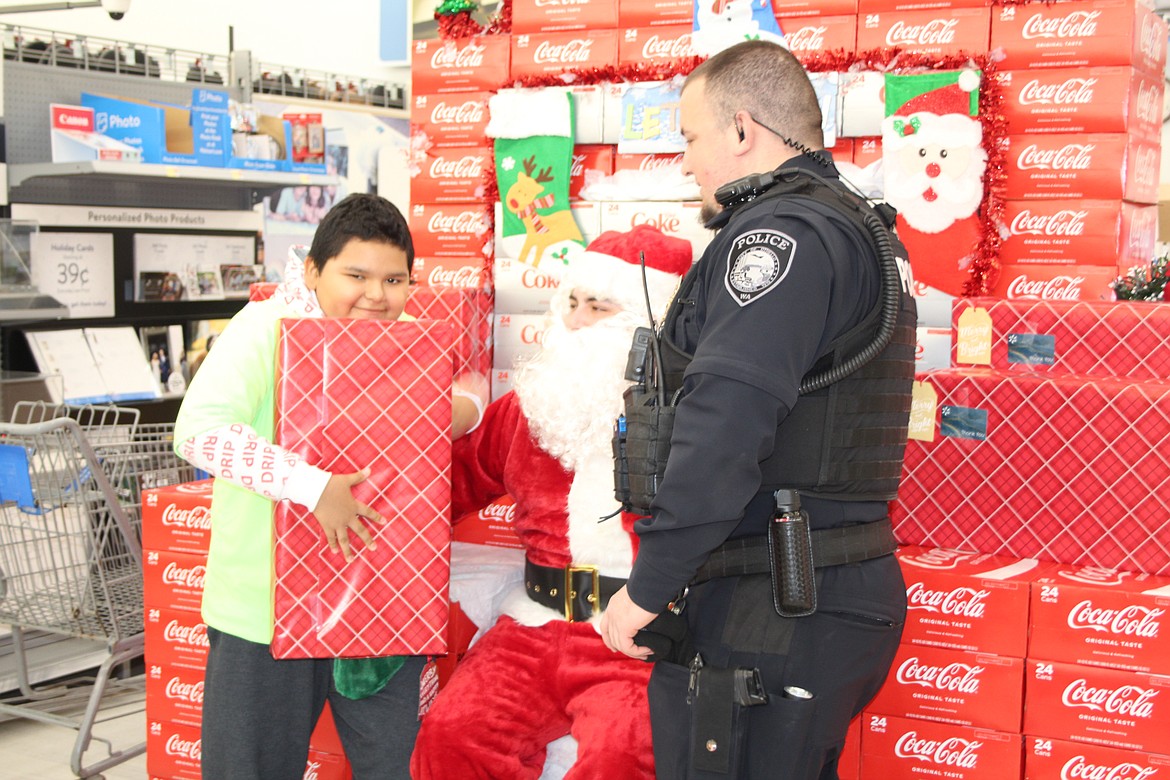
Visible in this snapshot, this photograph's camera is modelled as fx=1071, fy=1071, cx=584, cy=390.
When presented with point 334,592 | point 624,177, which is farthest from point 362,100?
point 334,592

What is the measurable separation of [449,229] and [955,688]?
222cm

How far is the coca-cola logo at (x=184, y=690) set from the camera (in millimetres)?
2989

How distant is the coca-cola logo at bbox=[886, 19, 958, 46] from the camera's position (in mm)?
3068

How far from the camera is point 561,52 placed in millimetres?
3520

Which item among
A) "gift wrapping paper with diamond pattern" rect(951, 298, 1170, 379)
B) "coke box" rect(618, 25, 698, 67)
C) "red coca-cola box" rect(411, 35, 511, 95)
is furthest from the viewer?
"red coca-cola box" rect(411, 35, 511, 95)

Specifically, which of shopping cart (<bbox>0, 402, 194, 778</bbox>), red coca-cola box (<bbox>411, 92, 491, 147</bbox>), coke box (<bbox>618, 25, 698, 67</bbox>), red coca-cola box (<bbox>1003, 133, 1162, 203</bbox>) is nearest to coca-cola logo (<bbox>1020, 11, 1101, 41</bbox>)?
red coca-cola box (<bbox>1003, 133, 1162, 203</bbox>)

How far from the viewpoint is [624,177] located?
Result: 344cm

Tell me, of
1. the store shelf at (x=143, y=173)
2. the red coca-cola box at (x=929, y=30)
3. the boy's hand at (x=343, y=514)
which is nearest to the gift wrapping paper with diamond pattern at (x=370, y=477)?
the boy's hand at (x=343, y=514)

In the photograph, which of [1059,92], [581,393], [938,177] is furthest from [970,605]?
[1059,92]

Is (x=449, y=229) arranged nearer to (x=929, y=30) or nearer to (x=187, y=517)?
(x=187, y=517)

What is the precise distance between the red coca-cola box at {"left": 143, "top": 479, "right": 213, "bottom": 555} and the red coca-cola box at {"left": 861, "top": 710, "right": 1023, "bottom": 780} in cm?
181

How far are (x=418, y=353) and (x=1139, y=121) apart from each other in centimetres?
222

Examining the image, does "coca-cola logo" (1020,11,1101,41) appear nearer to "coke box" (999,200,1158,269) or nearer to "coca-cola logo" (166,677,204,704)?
"coke box" (999,200,1158,269)

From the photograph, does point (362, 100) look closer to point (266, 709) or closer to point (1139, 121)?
point (1139, 121)
